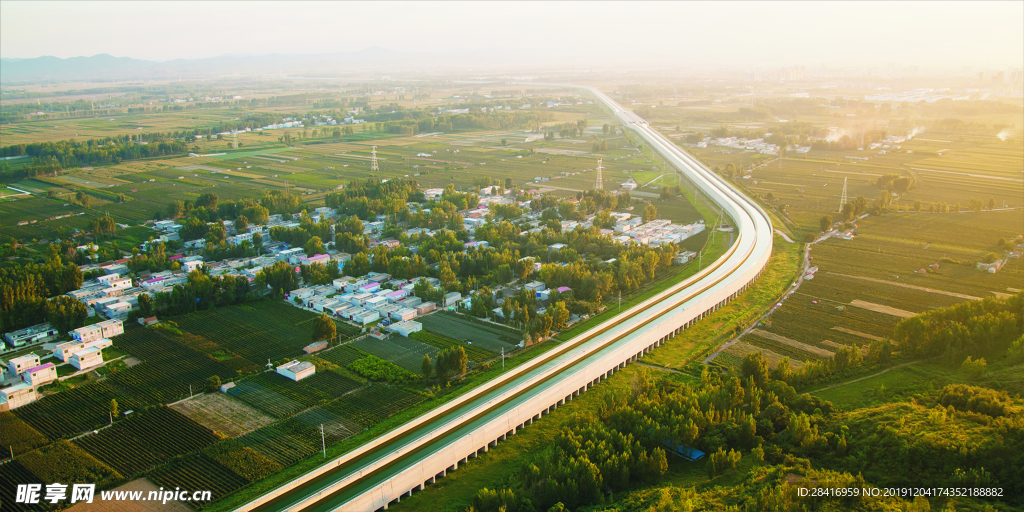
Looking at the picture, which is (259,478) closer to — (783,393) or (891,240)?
(783,393)

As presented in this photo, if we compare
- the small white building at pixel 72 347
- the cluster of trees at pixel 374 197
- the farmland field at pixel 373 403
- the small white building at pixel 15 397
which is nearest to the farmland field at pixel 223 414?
the farmland field at pixel 373 403

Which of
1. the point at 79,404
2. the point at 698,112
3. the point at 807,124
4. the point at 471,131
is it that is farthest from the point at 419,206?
the point at 698,112

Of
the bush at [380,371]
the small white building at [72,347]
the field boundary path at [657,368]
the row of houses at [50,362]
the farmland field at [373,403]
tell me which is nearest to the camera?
the farmland field at [373,403]

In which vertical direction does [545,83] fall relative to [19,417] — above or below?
above

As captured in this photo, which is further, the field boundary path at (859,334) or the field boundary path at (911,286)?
the field boundary path at (911,286)

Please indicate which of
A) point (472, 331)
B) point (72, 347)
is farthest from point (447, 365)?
point (72, 347)

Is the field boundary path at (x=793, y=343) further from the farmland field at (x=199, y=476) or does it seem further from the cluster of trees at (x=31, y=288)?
the cluster of trees at (x=31, y=288)
